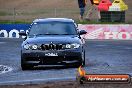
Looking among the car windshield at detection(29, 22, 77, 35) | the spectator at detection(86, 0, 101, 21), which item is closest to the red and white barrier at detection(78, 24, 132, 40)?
the spectator at detection(86, 0, 101, 21)

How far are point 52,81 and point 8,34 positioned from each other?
84.5 ft

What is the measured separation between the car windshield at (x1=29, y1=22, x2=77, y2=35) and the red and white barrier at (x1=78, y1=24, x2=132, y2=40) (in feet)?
57.0

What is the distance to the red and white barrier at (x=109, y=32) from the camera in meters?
39.2

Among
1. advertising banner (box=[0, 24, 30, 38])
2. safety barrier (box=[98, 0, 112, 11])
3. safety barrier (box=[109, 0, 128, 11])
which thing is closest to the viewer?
advertising banner (box=[0, 24, 30, 38])

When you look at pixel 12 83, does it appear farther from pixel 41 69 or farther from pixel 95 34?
pixel 95 34

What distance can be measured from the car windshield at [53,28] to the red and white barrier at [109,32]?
17.4 m

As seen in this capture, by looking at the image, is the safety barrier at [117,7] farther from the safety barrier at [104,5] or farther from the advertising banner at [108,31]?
the advertising banner at [108,31]

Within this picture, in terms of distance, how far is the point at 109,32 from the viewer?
3944cm

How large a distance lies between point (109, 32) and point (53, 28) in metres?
18.1

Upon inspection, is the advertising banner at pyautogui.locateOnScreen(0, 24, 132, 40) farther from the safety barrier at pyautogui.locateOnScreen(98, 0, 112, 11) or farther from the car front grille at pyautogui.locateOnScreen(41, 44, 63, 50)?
the car front grille at pyautogui.locateOnScreen(41, 44, 63, 50)

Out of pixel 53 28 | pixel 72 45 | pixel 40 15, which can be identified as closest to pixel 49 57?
pixel 72 45

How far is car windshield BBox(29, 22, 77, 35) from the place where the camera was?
2136cm

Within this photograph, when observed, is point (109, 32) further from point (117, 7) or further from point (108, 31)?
point (117, 7)

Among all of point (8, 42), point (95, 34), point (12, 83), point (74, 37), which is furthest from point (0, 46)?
point (12, 83)
